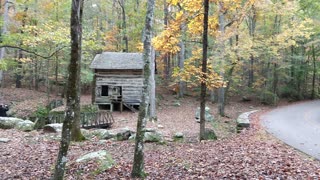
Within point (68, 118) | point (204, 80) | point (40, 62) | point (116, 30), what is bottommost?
point (68, 118)

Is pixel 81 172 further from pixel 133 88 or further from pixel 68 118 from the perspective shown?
pixel 133 88

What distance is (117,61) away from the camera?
2733 centimetres

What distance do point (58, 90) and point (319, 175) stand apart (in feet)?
109

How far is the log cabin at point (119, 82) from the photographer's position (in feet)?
88.8

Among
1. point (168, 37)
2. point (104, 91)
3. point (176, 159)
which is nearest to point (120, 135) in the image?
point (176, 159)

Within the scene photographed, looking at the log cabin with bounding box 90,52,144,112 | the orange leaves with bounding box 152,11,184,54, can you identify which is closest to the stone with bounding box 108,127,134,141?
the orange leaves with bounding box 152,11,184,54

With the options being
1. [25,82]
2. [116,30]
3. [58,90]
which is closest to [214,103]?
[116,30]

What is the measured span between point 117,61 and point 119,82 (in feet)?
6.17

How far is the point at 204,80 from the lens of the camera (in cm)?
1244

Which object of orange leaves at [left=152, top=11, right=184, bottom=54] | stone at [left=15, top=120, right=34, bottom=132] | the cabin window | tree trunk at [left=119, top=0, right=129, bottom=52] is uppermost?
tree trunk at [left=119, top=0, right=129, bottom=52]

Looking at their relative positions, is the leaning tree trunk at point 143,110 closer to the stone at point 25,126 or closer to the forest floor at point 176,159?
the forest floor at point 176,159

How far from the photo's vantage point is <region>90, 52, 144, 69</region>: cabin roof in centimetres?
2678

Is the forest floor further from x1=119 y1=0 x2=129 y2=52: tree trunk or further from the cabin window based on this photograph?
x1=119 y1=0 x2=129 y2=52: tree trunk

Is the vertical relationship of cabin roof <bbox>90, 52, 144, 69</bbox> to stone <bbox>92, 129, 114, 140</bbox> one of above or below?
above
